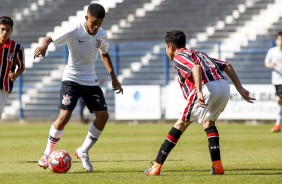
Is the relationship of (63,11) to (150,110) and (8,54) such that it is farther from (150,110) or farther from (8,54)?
(8,54)

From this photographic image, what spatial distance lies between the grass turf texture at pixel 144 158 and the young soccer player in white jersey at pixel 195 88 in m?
0.31

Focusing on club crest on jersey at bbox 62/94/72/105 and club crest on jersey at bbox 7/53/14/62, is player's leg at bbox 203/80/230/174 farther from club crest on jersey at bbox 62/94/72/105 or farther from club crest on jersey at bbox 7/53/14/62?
club crest on jersey at bbox 7/53/14/62

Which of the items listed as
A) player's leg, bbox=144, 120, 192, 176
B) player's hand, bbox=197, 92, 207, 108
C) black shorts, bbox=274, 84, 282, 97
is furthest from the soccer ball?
black shorts, bbox=274, 84, 282, 97

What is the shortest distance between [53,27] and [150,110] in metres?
7.79

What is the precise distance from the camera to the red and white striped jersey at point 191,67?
30.6 ft

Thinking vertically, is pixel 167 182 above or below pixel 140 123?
above

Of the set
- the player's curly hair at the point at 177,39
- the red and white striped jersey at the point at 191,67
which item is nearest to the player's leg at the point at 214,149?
the red and white striped jersey at the point at 191,67

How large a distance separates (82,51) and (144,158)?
2.68 metres

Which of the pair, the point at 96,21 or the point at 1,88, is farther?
the point at 1,88

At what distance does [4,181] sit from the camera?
29.7 feet

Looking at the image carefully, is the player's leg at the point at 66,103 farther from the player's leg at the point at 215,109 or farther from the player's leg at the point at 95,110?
the player's leg at the point at 215,109

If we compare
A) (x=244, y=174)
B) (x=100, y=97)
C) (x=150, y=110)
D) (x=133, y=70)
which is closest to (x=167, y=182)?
(x=244, y=174)

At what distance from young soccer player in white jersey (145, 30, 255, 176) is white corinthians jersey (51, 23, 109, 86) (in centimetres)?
126

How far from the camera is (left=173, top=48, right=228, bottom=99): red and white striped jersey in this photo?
933 cm
